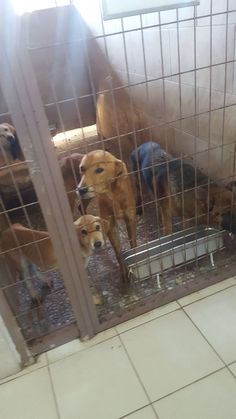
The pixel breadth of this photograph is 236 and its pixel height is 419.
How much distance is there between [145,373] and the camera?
50.1 inches

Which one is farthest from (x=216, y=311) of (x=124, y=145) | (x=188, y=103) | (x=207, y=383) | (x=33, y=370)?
(x=124, y=145)

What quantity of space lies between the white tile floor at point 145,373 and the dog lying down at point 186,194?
427mm

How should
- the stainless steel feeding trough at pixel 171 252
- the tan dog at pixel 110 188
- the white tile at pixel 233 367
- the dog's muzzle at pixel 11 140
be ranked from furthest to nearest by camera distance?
the dog's muzzle at pixel 11 140 < the stainless steel feeding trough at pixel 171 252 < the tan dog at pixel 110 188 < the white tile at pixel 233 367

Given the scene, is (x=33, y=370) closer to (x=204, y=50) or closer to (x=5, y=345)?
(x=5, y=345)

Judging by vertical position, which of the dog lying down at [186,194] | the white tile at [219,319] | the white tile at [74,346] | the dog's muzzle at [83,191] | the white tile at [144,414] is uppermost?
the dog's muzzle at [83,191]

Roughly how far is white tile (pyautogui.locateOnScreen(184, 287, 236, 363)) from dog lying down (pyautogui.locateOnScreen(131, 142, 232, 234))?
39cm

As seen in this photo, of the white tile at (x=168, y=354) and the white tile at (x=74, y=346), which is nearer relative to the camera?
the white tile at (x=168, y=354)

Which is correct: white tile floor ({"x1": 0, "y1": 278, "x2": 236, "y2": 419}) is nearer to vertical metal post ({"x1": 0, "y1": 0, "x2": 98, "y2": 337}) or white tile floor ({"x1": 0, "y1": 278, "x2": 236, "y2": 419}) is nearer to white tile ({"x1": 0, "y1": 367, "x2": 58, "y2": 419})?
white tile ({"x1": 0, "y1": 367, "x2": 58, "y2": 419})

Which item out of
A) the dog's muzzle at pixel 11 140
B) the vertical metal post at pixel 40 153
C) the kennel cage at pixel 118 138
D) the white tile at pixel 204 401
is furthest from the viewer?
the dog's muzzle at pixel 11 140

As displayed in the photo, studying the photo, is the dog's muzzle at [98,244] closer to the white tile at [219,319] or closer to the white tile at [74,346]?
the white tile at [74,346]

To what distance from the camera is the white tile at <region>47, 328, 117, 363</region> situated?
1.40 meters

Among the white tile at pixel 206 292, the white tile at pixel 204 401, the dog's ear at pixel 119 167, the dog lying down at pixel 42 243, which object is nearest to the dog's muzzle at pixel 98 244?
the dog lying down at pixel 42 243

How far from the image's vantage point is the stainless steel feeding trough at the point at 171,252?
1578mm

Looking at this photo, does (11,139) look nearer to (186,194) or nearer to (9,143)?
(9,143)
